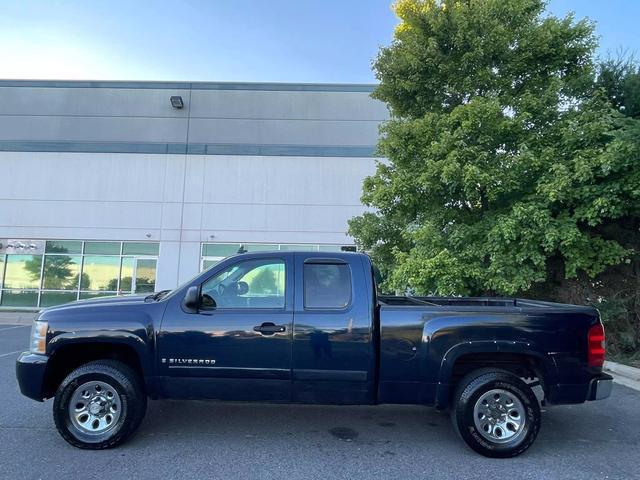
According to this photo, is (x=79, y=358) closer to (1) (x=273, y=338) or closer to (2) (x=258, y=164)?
(1) (x=273, y=338)

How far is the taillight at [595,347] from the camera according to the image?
4.19 metres

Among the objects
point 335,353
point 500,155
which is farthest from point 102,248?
point 335,353

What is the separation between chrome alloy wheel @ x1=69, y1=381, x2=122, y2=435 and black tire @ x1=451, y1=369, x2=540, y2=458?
313cm

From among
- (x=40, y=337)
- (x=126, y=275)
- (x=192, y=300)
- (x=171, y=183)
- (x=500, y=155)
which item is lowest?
(x=40, y=337)

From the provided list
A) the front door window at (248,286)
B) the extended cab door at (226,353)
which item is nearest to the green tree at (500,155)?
the front door window at (248,286)

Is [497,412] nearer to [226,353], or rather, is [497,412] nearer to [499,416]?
[499,416]

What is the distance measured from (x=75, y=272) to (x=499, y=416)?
19.7 m

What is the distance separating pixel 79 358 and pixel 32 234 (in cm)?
1827

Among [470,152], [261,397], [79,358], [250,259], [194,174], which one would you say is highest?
[194,174]

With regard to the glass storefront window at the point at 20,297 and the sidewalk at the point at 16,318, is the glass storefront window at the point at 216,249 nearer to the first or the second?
the sidewalk at the point at 16,318

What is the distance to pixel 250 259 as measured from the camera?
448 centimetres

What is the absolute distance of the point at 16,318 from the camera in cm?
1625

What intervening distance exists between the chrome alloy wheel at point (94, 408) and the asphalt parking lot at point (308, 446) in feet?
0.72

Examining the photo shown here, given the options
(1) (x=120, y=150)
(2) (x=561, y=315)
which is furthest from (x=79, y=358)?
(1) (x=120, y=150)
